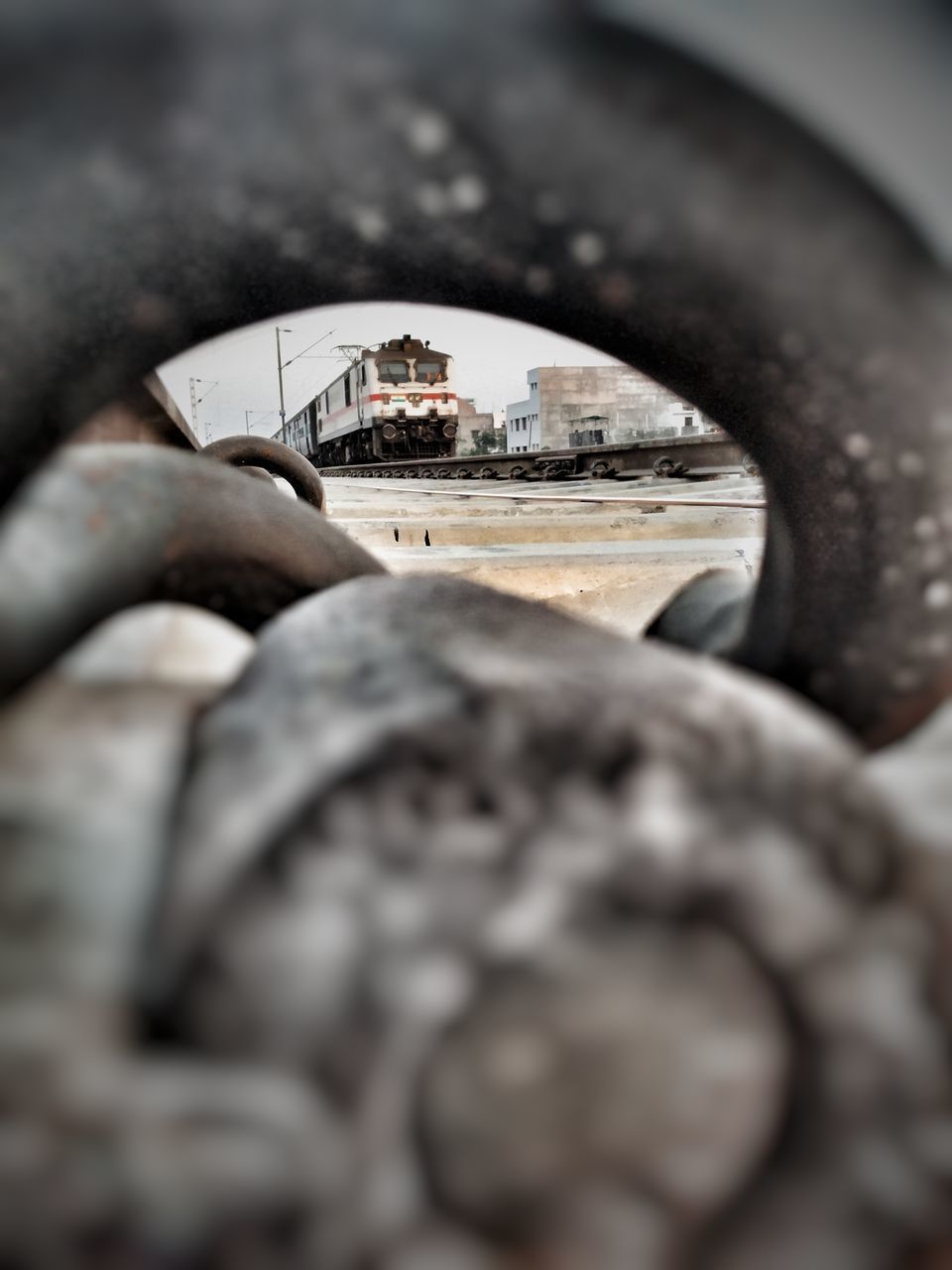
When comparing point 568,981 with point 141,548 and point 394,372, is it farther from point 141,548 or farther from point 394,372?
point 394,372

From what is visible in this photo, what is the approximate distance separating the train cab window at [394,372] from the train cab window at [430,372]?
1.11 feet

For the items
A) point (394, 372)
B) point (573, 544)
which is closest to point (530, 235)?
point (573, 544)

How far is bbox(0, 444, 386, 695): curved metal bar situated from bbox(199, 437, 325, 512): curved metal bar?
8.68 feet

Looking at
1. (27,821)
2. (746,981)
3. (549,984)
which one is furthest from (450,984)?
(27,821)

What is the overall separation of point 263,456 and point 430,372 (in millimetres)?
17122

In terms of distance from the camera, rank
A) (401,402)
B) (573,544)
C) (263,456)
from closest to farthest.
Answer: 1. (263,456)
2. (573,544)
3. (401,402)

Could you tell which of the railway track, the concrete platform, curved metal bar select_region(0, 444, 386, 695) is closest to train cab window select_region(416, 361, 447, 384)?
the railway track

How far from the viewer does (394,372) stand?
19.5 m

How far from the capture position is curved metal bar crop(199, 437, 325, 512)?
373 centimetres

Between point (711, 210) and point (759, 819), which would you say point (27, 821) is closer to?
point (759, 819)

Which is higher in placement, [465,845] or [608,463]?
[465,845]

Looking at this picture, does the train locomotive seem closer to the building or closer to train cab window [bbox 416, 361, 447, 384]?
train cab window [bbox 416, 361, 447, 384]

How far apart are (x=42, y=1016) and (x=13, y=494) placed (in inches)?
19.2

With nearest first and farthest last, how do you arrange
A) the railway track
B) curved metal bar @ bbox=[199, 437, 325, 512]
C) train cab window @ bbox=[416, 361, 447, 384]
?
curved metal bar @ bbox=[199, 437, 325, 512]
the railway track
train cab window @ bbox=[416, 361, 447, 384]
